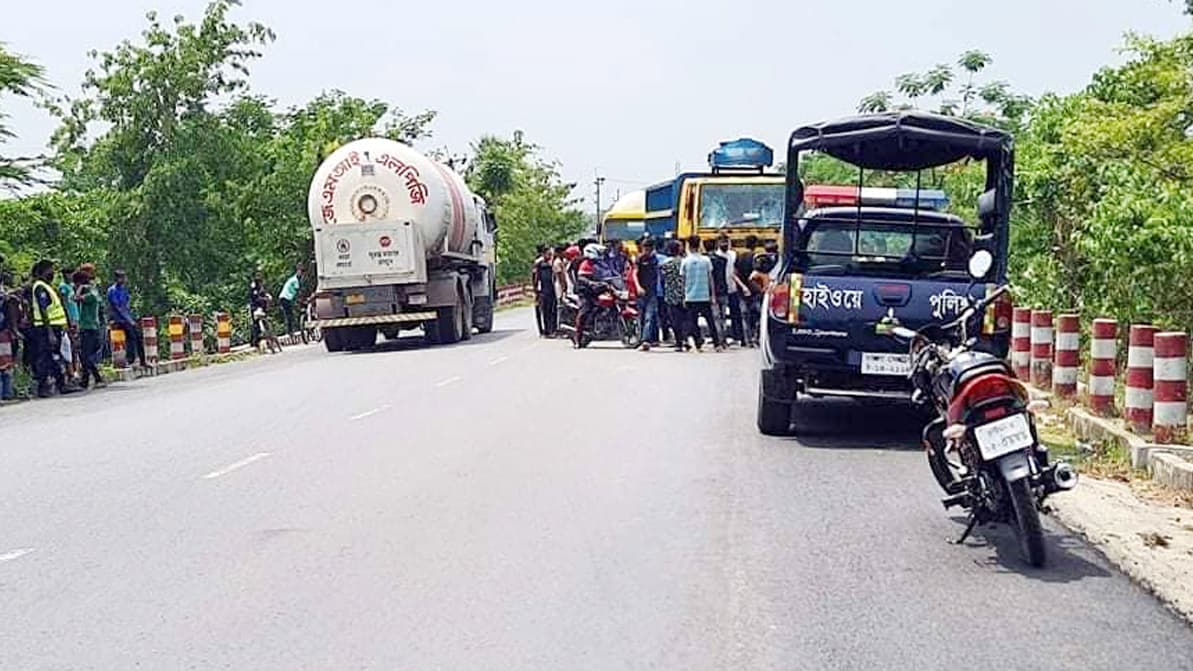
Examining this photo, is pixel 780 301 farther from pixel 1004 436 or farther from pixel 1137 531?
pixel 1004 436

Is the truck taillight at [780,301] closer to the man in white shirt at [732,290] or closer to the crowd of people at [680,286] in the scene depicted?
the crowd of people at [680,286]

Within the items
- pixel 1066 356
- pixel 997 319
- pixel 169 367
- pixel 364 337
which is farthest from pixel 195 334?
pixel 997 319

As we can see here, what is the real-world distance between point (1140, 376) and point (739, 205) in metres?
14.8

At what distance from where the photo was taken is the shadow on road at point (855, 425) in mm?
12133

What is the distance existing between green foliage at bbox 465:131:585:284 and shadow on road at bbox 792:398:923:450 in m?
52.6

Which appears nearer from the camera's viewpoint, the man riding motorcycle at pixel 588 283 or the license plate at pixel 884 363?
the license plate at pixel 884 363

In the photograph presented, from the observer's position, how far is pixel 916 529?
844cm

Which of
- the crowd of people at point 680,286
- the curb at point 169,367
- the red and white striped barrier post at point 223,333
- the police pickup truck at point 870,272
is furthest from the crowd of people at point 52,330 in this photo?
the police pickup truck at point 870,272

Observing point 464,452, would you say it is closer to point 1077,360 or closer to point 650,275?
point 1077,360

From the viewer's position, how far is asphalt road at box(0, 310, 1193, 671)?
6.02 m

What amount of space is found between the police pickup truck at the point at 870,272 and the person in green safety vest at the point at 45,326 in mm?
10576

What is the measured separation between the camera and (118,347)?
23.5 m

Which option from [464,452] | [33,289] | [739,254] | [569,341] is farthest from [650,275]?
[464,452]

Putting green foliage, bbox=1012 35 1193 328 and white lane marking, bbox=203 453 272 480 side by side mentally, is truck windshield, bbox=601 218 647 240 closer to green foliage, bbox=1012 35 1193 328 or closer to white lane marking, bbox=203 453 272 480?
green foliage, bbox=1012 35 1193 328
